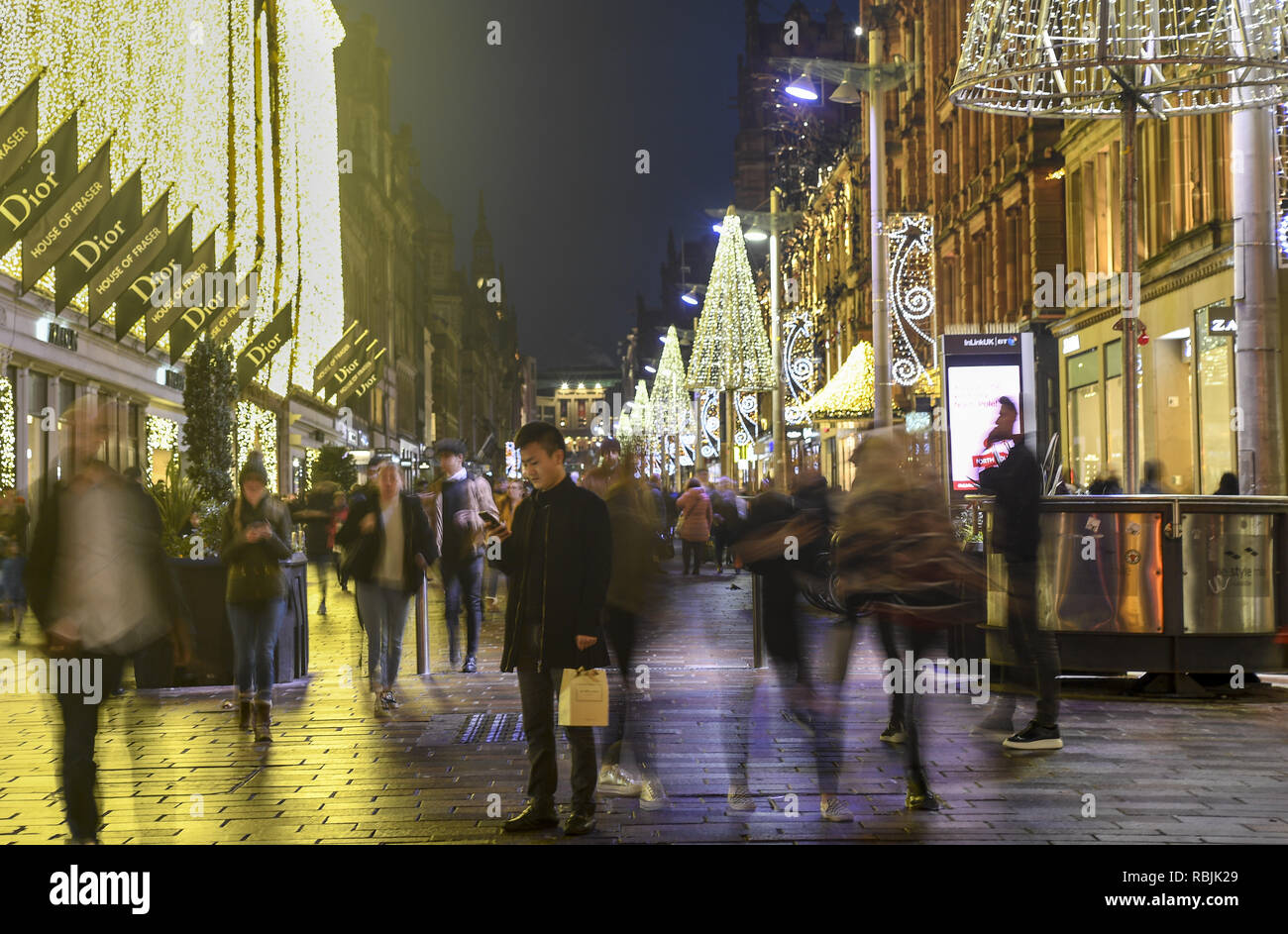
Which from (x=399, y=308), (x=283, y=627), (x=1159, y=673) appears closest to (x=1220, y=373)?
(x=1159, y=673)

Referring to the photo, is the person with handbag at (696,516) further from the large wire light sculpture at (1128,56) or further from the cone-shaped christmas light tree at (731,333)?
the large wire light sculpture at (1128,56)

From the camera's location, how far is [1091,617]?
11336 millimetres

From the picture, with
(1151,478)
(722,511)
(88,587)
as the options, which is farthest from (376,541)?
(722,511)

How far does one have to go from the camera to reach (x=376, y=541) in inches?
441

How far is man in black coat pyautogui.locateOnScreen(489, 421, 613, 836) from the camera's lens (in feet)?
23.2

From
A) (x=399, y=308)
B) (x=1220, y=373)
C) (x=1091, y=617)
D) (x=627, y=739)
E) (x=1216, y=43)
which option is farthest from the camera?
(x=399, y=308)

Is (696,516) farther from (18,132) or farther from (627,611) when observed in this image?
(627,611)

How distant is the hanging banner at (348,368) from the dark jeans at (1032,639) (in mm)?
36414

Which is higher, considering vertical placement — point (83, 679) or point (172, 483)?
point (172, 483)

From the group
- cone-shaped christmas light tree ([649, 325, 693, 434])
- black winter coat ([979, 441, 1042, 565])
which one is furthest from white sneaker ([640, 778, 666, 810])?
cone-shaped christmas light tree ([649, 325, 693, 434])

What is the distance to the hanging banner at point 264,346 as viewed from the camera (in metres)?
32.2

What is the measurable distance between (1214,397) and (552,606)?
18783mm

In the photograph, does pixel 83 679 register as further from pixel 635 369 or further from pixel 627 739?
pixel 635 369
